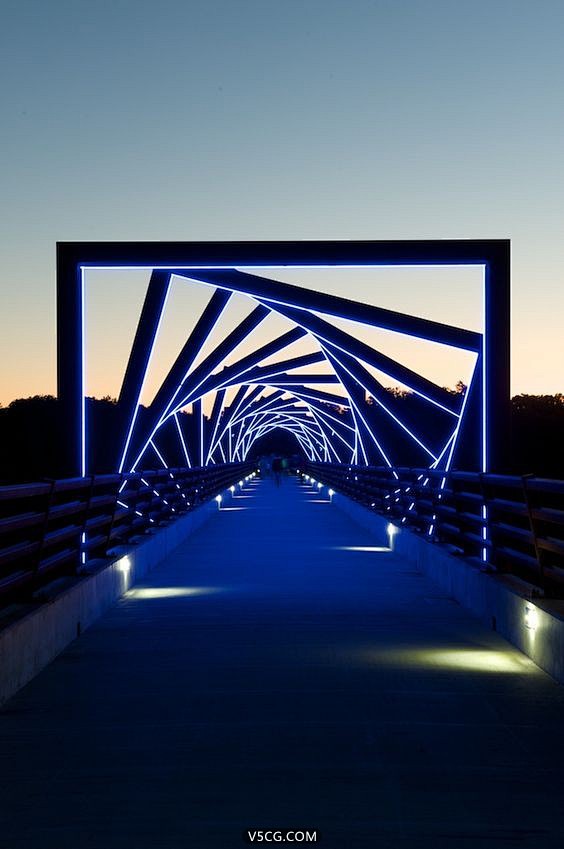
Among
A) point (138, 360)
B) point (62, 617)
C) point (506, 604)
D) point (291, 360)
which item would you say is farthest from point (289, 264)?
point (291, 360)

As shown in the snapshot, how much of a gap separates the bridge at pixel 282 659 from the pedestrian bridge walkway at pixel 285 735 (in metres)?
0.02

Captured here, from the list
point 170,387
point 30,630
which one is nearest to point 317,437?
point 170,387

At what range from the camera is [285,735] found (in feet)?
22.8

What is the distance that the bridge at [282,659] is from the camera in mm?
5555

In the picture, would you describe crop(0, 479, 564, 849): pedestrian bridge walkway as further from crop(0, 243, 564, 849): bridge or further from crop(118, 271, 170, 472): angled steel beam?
crop(118, 271, 170, 472): angled steel beam

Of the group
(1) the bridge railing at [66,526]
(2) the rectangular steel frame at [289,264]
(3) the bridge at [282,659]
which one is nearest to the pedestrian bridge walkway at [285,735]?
(3) the bridge at [282,659]

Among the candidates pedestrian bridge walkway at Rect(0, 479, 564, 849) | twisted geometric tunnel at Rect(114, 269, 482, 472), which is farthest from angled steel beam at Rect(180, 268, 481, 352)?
pedestrian bridge walkway at Rect(0, 479, 564, 849)

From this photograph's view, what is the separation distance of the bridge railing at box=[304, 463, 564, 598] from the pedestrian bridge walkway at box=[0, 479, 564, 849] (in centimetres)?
68

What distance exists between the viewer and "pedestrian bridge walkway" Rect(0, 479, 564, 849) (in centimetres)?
534

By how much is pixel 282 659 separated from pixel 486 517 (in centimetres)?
448

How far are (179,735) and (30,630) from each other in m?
2.21

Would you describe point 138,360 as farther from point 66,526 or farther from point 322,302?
point 66,526

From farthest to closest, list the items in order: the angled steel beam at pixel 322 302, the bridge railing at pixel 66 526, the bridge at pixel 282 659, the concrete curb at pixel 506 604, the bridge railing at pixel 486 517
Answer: the angled steel beam at pixel 322 302, the bridge railing at pixel 486 517, the bridge railing at pixel 66 526, the concrete curb at pixel 506 604, the bridge at pixel 282 659

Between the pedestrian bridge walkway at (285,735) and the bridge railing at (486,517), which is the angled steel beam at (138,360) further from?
the pedestrian bridge walkway at (285,735)
